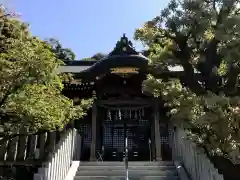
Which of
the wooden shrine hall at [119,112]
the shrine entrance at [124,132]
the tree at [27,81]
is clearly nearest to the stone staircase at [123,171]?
the tree at [27,81]

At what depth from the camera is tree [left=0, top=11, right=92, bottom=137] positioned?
215 inches

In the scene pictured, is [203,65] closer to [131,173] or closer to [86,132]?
[131,173]

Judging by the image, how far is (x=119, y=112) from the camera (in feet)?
41.5

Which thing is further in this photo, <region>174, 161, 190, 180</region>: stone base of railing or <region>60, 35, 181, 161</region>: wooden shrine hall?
<region>60, 35, 181, 161</region>: wooden shrine hall

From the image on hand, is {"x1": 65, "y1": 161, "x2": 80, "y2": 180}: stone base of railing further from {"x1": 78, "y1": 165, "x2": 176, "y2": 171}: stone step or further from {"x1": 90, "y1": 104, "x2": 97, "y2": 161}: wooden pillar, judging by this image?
{"x1": 90, "y1": 104, "x2": 97, "y2": 161}: wooden pillar

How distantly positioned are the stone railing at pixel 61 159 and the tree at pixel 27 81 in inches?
27.2

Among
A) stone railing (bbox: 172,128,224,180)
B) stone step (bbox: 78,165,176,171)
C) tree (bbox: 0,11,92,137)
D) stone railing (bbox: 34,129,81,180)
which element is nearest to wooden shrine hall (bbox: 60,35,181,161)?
stone railing (bbox: 34,129,81,180)

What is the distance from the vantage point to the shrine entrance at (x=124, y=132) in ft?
40.2

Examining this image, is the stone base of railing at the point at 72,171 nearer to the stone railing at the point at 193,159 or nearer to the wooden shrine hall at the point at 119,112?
the stone railing at the point at 193,159

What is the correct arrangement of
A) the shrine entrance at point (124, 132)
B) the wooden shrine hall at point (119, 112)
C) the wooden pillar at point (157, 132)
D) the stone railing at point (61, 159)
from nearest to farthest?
the stone railing at point (61, 159)
the wooden pillar at point (157, 132)
the wooden shrine hall at point (119, 112)
the shrine entrance at point (124, 132)

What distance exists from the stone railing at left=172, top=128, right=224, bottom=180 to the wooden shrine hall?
313 centimetres

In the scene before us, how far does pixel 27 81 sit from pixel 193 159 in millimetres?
3817

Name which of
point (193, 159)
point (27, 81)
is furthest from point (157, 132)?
point (27, 81)

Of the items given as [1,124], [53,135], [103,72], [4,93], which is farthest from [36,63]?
[103,72]
